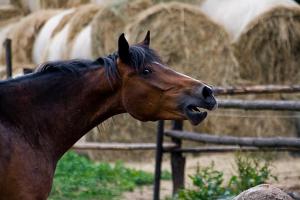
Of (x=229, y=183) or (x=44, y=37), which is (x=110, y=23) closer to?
(x=44, y=37)

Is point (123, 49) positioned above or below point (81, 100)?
above

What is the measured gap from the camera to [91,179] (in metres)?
9.04

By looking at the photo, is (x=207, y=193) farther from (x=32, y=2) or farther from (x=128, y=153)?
(x=32, y=2)

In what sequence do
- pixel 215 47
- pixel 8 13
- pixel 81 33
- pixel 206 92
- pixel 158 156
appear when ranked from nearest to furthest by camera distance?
pixel 206 92, pixel 158 156, pixel 215 47, pixel 81 33, pixel 8 13

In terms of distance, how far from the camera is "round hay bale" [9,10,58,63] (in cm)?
1270

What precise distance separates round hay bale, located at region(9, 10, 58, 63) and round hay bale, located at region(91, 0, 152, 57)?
213 centimetres

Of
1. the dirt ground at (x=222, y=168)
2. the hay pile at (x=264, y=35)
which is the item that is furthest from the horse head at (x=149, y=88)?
the hay pile at (x=264, y=35)

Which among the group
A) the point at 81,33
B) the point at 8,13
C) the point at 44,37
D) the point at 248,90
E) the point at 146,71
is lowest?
the point at 146,71

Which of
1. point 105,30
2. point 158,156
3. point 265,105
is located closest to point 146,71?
point 265,105

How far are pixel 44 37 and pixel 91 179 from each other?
3987mm

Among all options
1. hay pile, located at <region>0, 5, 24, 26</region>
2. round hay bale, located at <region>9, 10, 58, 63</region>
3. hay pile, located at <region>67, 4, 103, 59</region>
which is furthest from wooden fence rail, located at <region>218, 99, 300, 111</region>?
hay pile, located at <region>0, 5, 24, 26</region>

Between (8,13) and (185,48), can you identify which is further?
(8,13)

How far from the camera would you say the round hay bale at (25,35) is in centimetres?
1270

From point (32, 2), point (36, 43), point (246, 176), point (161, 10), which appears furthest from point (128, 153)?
point (32, 2)
